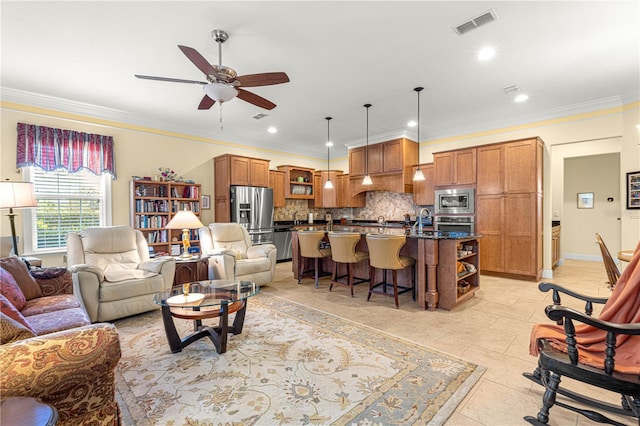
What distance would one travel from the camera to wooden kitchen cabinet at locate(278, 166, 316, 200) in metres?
7.35

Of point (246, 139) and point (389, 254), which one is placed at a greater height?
point (246, 139)

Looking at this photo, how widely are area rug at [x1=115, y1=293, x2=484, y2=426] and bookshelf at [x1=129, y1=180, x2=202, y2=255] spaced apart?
2.52 m

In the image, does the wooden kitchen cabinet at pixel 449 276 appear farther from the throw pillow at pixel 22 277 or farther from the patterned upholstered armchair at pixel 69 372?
the throw pillow at pixel 22 277

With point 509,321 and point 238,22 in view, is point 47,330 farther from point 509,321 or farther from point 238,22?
point 509,321

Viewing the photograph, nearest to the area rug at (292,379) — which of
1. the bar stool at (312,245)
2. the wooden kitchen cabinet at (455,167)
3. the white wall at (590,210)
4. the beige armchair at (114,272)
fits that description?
the beige armchair at (114,272)

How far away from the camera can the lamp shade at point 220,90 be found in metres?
2.71

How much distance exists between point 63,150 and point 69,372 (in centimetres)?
459

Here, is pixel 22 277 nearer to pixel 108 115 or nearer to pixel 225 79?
pixel 225 79

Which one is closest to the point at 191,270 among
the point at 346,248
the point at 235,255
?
the point at 235,255

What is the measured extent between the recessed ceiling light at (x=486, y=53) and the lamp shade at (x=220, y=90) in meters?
2.63

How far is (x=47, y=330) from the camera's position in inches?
76.1

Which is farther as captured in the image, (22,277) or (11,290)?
(22,277)

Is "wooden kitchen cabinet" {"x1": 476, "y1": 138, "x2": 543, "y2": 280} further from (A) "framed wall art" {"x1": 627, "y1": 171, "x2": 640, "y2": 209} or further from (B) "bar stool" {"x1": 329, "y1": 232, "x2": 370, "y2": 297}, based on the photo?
(B) "bar stool" {"x1": 329, "y1": 232, "x2": 370, "y2": 297}

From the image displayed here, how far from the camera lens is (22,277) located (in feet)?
8.36
